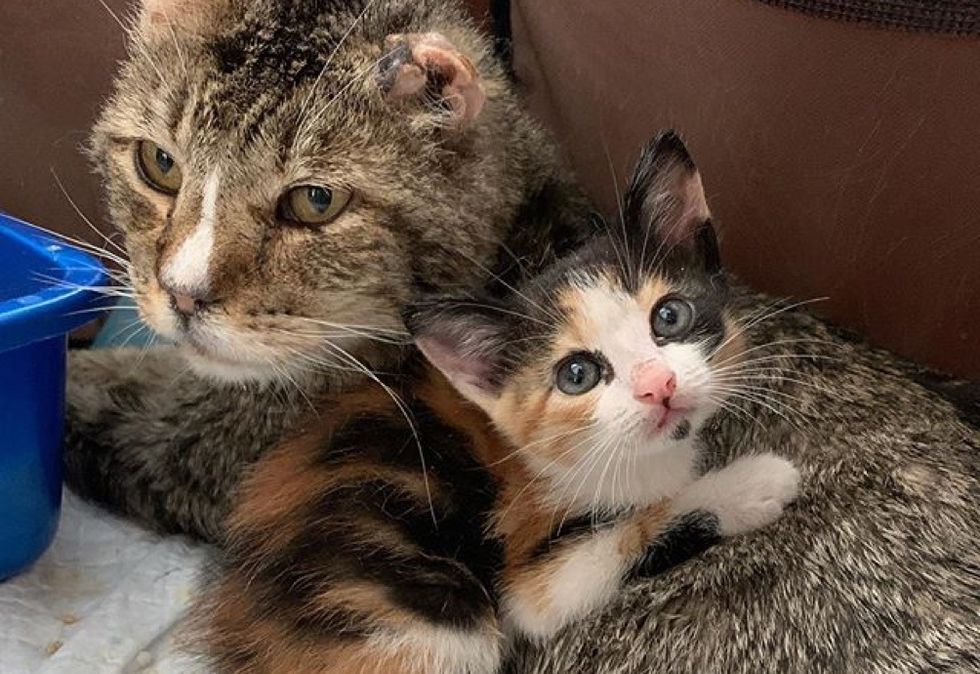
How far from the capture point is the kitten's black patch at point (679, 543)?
1.18 m

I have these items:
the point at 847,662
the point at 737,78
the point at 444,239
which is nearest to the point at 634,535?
the point at 847,662

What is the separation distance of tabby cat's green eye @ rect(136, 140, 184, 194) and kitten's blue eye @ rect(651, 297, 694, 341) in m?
0.54

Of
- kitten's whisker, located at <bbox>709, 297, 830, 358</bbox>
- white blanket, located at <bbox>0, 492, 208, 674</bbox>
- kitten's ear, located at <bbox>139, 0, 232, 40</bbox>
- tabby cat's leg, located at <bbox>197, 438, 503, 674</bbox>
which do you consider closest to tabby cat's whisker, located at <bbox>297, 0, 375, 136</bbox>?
kitten's ear, located at <bbox>139, 0, 232, 40</bbox>

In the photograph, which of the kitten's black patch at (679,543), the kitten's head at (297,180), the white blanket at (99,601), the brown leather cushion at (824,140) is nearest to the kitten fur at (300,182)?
the kitten's head at (297,180)

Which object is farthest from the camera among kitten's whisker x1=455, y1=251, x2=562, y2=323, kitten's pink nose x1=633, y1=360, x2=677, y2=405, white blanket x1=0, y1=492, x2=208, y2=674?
white blanket x1=0, y1=492, x2=208, y2=674

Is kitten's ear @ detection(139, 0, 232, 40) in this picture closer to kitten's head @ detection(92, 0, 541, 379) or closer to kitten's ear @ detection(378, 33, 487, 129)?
kitten's head @ detection(92, 0, 541, 379)

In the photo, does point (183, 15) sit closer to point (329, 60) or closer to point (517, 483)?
point (329, 60)

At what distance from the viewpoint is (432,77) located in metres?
1.21

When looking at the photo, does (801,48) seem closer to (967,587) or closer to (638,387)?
(638,387)

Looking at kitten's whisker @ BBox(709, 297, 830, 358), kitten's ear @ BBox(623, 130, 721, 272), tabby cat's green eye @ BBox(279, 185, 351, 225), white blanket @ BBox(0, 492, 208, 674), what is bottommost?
white blanket @ BBox(0, 492, 208, 674)

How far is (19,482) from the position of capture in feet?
4.37

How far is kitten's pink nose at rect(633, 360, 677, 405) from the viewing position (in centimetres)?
112

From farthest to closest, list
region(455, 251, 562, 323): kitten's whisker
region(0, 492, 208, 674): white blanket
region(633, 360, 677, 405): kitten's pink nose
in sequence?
region(0, 492, 208, 674): white blanket
region(455, 251, 562, 323): kitten's whisker
region(633, 360, 677, 405): kitten's pink nose

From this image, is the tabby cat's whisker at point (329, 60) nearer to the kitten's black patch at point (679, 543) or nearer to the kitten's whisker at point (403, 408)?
the kitten's whisker at point (403, 408)
